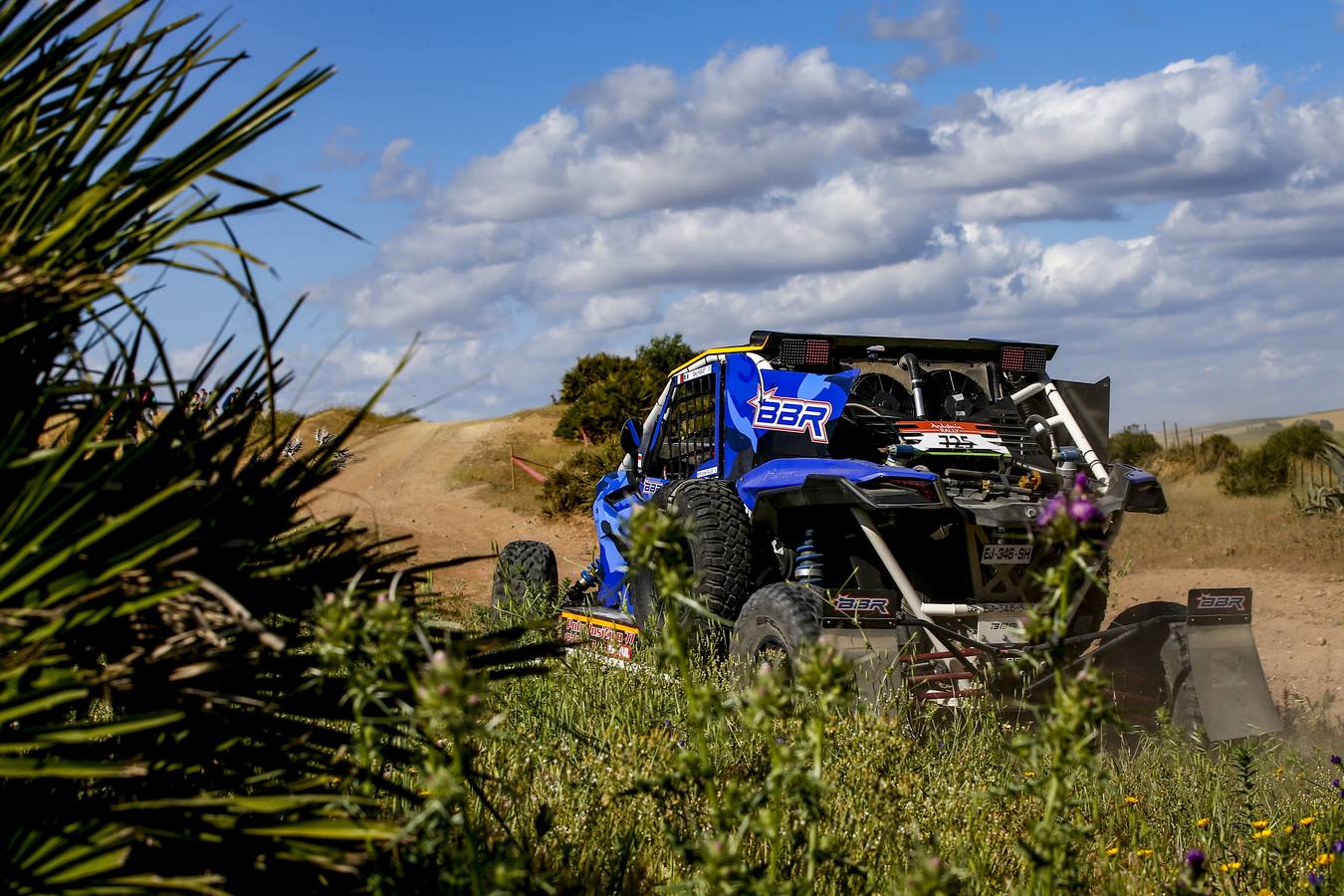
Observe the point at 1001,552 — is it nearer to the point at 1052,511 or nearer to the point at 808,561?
the point at 808,561

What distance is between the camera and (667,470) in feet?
29.1

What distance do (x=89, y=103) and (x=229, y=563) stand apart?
0.84m

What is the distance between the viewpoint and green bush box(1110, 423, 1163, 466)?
29500 millimetres

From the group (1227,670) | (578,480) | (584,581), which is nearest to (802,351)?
(1227,670)

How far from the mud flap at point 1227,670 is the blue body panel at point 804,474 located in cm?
176

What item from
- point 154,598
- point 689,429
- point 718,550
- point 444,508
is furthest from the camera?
point 444,508

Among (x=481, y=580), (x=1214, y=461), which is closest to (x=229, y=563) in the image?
(x=481, y=580)

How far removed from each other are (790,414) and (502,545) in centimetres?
1162

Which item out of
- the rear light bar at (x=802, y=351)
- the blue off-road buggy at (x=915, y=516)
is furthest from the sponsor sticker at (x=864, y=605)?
the rear light bar at (x=802, y=351)

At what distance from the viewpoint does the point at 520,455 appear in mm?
26438

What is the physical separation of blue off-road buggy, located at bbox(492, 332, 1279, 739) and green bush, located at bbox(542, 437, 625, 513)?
13203 mm

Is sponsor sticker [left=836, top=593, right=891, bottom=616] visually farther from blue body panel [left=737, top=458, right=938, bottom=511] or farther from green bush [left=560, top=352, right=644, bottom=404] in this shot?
green bush [left=560, top=352, right=644, bottom=404]

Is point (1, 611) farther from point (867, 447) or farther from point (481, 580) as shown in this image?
point (481, 580)

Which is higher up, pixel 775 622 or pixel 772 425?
pixel 772 425
